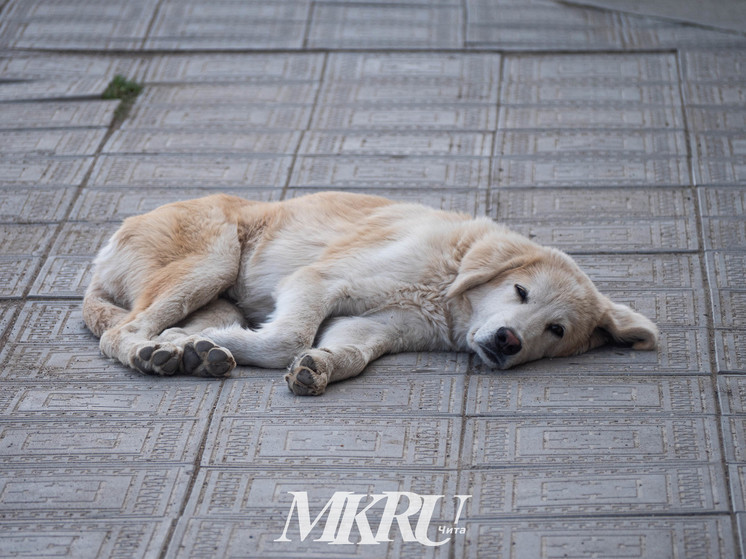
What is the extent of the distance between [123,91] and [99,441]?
4.90 meters

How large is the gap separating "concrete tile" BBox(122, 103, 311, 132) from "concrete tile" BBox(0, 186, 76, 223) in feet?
3.86

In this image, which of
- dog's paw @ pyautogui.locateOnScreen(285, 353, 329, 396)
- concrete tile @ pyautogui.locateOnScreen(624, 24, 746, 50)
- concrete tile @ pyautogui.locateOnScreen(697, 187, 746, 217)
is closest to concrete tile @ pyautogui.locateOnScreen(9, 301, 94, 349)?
dog's paw @ pyautogui.locateOnScreen(285, 353, 329, 396)

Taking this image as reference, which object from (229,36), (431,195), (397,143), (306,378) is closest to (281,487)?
(306,378)

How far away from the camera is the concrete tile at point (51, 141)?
768cm

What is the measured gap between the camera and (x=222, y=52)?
9.38 m

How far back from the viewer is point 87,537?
389 centimetres

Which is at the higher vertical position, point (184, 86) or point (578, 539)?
point (578, 539)

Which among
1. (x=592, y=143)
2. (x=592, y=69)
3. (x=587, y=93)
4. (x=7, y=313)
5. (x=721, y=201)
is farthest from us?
Result: (x=592, y=69)

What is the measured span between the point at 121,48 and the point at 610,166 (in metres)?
5.00

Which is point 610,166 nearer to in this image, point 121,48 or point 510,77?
point 510,77

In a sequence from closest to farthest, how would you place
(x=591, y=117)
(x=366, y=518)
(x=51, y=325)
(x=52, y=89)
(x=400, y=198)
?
(x=366, y=518)
(x=51, y=325)
(x=400, y=198)
(x=591, y=117)
(x=52, y=89)

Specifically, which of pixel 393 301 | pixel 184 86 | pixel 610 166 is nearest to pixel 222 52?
pixel 184 86

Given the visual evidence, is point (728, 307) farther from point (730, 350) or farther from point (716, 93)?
point (716, 93)

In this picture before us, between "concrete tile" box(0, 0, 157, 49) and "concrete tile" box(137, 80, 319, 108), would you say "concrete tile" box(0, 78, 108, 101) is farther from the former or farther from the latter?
"concrete tile" box(0, 0, 157, 49)
